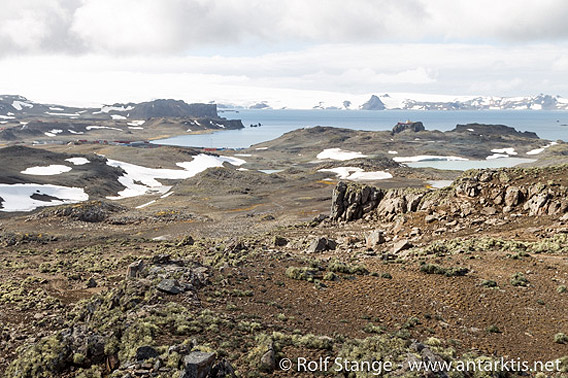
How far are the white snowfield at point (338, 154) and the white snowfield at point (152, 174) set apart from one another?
30177mm

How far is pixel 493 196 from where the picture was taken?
26.0m

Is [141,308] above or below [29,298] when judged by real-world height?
above

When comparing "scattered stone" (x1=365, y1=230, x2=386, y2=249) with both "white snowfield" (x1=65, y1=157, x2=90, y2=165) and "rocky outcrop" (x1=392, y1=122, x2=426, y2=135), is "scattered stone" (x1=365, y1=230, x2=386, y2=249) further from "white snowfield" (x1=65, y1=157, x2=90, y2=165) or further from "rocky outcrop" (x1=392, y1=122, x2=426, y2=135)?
"rocky outcrop" (x1=392, y1=122, x2=426, y2=135)

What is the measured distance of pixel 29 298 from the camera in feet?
66.3

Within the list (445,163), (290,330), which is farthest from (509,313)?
(445,163)

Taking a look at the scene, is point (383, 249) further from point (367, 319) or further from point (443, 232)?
point (367, 319)

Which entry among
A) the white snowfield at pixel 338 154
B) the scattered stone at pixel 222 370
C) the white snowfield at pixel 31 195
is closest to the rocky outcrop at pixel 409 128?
the white snowfield at pixel 338 154

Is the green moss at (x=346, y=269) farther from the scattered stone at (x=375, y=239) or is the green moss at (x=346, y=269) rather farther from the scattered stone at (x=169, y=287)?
the scattered stone at (x=169, y=287)

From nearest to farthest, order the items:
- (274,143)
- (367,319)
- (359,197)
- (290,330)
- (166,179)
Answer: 1. (290,330)
2. (367,319)
3. (359,197)
4. (166,179)
5. (274,143)

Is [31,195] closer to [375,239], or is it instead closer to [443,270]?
[375,239]

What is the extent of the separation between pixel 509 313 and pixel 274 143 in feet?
→ 513

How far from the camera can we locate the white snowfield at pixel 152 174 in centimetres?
8304

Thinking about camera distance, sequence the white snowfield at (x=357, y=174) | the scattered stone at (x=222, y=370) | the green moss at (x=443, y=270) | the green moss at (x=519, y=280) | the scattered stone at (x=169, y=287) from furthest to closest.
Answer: the white snowfield at (x=357, y=174) < the green moss at (x=443, y=270) < the green moss at (x=519, y=280) < the scattered stone at (x=169, y=287) < the scattered stone at (x=222, y=370)

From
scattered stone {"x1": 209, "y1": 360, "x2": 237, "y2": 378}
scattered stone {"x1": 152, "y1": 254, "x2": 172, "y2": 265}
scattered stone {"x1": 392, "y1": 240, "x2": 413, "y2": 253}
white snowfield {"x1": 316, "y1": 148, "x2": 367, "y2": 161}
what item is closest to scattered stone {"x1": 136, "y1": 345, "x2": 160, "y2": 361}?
scattered stone {"x1": 209, "y1": 360, "x2": 237, "y2": 378}
